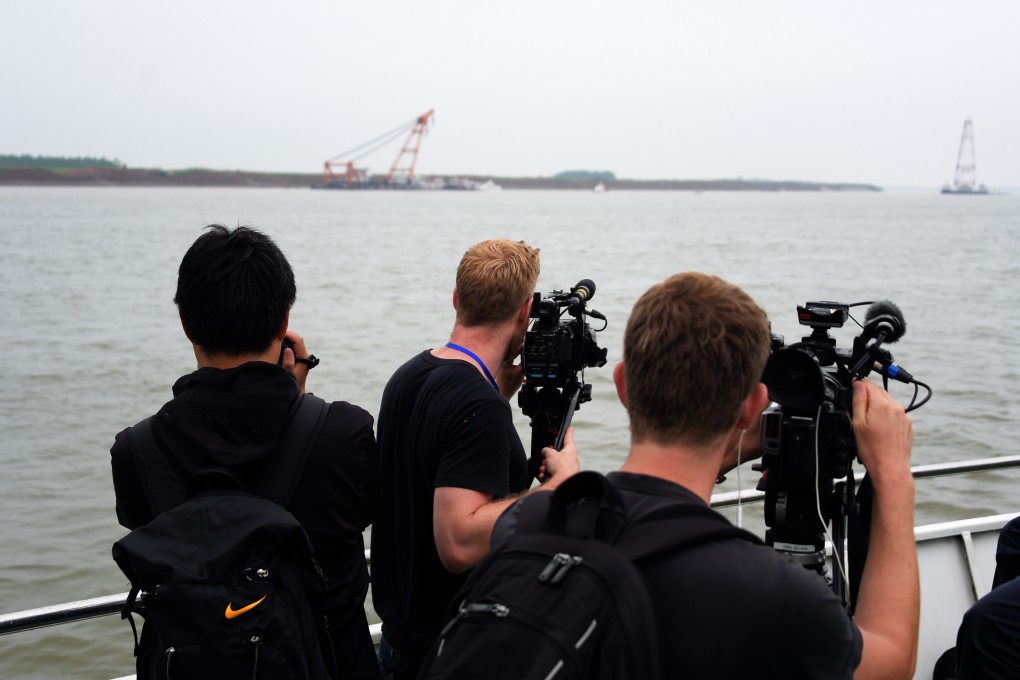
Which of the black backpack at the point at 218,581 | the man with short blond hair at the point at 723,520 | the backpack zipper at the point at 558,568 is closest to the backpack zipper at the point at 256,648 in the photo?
the black backpack at the point at 218,581

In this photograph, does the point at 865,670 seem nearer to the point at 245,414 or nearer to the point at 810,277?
the point at 245,414

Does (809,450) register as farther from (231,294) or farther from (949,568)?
(949,568)

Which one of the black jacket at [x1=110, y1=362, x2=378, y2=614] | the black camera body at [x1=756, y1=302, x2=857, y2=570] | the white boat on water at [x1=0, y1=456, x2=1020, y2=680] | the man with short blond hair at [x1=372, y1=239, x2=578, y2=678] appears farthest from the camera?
the white boat on water at [x1=0, y1=456, x2=1020, y2=680]

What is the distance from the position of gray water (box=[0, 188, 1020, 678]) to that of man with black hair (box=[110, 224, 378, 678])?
4849 mm

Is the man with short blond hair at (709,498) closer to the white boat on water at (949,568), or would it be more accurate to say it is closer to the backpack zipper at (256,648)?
the backpack zipper at (256,648)

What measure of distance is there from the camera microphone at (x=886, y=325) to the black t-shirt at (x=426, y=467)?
87 cm

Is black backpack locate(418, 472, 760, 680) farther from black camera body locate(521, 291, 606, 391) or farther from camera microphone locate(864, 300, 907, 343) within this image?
black camera body locate(521, 291, 606, 391)

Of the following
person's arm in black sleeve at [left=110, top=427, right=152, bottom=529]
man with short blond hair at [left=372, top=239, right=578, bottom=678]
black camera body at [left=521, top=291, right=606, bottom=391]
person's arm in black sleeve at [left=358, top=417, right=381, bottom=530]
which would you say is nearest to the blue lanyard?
man with short blond hair at [left=372, top=239, right=578, bottom=678]

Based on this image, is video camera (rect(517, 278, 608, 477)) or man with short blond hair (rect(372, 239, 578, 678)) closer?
man with short blond hair (rect(372, 239, 578, 678))

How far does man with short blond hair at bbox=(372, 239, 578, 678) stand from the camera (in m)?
2.16

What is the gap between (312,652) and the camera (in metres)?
1.73

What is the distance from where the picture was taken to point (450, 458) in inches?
85.9

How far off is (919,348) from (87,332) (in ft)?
51.0

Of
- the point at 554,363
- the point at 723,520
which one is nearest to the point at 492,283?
the point at 554,363
